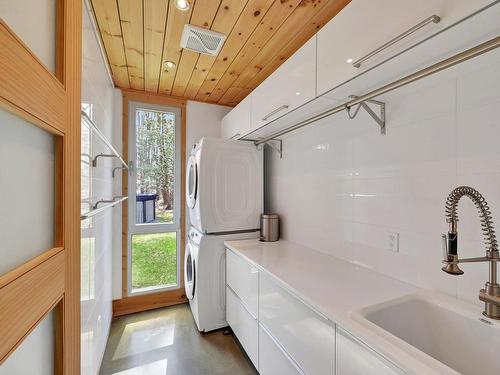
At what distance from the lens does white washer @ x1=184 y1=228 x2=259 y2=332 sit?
2.24 meters

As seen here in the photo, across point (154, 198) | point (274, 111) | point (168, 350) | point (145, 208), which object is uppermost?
point (274, 111)

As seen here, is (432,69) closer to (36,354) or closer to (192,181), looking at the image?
(36,354)

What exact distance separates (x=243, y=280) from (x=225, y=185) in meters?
0.88

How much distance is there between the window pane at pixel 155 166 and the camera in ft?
9.24

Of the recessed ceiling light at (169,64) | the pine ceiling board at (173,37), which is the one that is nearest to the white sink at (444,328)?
the pine ceiling board at (173,37)

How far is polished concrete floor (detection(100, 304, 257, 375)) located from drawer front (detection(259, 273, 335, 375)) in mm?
671

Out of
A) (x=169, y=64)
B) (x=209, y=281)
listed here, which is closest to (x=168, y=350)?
(x=209, y=281)

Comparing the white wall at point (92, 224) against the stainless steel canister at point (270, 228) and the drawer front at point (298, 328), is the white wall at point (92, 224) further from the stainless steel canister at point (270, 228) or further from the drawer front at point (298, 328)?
the stainless steel canister at point (270, 228)

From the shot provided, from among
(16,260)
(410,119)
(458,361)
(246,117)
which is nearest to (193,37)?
(246,117)

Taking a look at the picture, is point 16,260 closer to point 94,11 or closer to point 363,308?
point 363,308

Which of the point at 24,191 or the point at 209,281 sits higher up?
the point at 24,191

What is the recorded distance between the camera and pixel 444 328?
1020 mm

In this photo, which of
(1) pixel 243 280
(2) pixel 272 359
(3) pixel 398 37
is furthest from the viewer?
(1) pixel 243 280

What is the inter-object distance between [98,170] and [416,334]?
6.70ft
